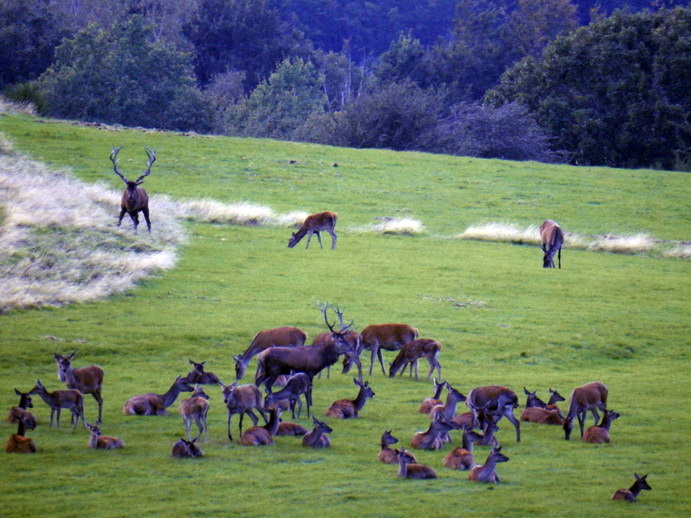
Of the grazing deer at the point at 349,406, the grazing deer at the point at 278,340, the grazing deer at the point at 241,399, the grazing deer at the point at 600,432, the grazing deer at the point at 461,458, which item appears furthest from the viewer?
the grazing deer at the point at 278,340

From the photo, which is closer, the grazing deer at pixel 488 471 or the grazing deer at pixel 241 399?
the grazing deer at pixel 488 471

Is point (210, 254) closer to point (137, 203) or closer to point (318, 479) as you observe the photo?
point (137, 203)

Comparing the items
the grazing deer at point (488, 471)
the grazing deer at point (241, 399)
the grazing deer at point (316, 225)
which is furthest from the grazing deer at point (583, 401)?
the grazing deer at point (316, 225)

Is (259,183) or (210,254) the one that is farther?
(259,183)

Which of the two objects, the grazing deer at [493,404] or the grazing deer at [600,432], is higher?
the grazing deer at [493,404]

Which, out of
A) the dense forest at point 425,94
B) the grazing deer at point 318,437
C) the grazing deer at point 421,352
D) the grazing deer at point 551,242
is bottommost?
the grazing deer at point 318,437

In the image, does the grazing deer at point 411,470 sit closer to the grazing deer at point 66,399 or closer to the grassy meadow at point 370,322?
the grassy meadow at point 370,322

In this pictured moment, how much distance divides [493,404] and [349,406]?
1.89 m

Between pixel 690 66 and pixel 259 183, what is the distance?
25.4m

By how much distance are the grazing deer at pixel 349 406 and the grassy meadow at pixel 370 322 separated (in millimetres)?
261

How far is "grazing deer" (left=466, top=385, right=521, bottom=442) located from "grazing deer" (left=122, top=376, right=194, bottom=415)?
3711 millimetres

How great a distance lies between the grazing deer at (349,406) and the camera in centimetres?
1353

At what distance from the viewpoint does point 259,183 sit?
127 ft

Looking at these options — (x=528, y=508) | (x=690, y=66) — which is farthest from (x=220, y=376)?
(x=690, y=66)
